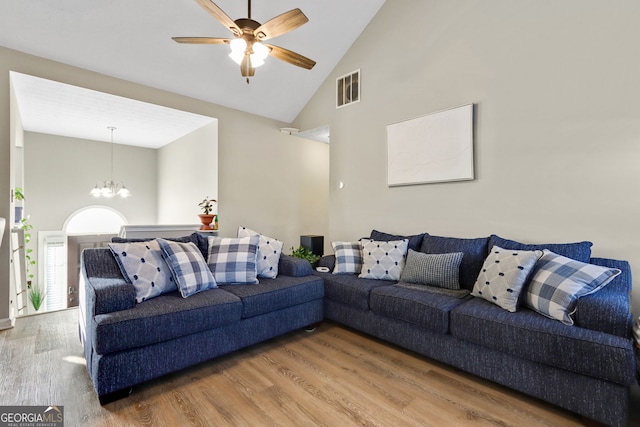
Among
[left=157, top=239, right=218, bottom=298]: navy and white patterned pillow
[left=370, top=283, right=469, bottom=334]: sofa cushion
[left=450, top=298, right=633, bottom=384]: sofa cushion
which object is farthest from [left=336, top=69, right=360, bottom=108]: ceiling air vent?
[left=450, top=298, right=633, bottom=384]: sofa cushion

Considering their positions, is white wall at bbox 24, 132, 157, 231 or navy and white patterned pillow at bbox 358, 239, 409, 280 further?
white wall at bbox 24, 132, 157, 231

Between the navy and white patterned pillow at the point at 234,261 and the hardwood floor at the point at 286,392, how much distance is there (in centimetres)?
62

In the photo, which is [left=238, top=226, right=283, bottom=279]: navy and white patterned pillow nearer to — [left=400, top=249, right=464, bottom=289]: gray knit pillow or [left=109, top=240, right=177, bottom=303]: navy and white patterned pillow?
[left=109, top=240, right=177, bottom=303]: navy and white patterned pillow

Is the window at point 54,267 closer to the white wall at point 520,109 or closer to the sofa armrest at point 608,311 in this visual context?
the white wall at point 520,109

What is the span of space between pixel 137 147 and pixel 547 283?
7567 mm

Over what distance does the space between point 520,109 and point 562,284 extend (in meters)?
1.63

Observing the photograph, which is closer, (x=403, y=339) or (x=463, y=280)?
(x=403, y=339)

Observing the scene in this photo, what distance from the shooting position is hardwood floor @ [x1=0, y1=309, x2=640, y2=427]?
1.71 meters

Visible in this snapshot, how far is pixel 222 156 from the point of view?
452cm

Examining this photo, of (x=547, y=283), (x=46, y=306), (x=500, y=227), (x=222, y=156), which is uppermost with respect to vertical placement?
(x=222, y=156)

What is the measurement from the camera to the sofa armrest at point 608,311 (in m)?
1.67

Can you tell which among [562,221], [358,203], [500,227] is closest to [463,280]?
[500,227]

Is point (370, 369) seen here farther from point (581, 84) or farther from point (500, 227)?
point (581, 84)

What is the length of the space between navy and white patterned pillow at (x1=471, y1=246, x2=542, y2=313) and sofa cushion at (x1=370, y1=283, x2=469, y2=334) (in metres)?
0.21
